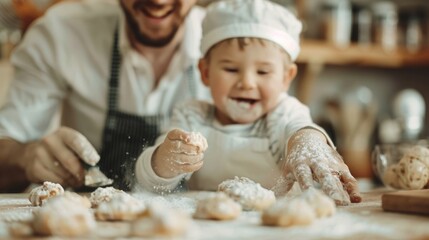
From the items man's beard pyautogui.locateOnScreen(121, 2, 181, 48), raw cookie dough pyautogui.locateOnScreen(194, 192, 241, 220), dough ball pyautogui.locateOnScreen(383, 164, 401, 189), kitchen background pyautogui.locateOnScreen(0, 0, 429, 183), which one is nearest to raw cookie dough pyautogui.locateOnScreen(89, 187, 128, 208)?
raw cookie dough pyautogui.locateOnScreen(194, 192, 241, 220)

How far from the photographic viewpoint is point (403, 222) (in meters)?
0.75

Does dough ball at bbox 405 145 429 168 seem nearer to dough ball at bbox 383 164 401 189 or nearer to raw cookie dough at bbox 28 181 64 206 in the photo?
dough ball at bbox 383 164 401 189

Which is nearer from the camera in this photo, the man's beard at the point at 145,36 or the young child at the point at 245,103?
the young child at the point at 245,103

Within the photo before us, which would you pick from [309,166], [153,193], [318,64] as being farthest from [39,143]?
[318,64]

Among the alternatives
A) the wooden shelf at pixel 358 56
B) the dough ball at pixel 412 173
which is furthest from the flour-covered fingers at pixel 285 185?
the wooden shelf at pixel 358 56

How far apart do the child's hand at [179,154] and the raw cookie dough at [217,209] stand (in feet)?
0.81

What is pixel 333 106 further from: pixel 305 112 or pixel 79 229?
pixel 79 229

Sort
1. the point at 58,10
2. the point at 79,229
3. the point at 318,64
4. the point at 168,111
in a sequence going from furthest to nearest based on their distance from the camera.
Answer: the point at 318,64
the point at 58,10
the point at 168,111
the point at 79,229

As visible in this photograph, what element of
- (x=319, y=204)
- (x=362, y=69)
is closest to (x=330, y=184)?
(x=319, y=204)

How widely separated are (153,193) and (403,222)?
51 cm

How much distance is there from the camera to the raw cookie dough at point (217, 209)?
0.75 m

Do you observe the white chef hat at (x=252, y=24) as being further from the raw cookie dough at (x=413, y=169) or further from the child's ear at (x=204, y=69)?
the raw cookie dough at (x=413, y=169)

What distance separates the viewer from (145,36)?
1.63 metres

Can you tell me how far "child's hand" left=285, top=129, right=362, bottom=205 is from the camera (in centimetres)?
93
